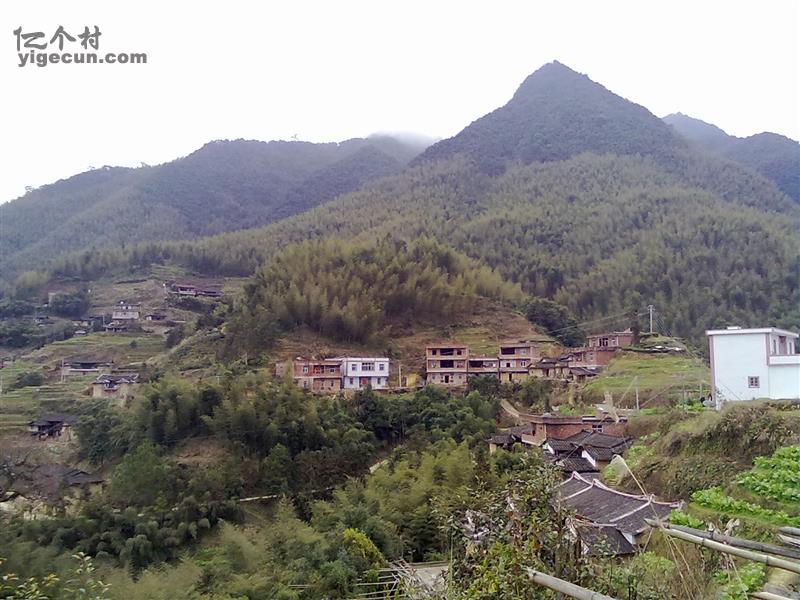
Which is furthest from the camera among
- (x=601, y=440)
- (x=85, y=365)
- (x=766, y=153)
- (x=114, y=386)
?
(x=766, y=153)

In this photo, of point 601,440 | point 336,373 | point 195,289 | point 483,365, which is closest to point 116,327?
point 195,289

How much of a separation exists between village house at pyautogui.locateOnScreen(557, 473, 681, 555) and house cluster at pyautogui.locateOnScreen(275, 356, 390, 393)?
14707 mm

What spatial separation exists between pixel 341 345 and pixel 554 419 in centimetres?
1222

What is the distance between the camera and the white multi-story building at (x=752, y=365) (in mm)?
11219

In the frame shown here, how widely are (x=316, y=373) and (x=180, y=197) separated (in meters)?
50.0

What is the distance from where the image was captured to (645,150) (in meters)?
64.3

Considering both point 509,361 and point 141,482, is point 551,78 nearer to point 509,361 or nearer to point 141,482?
point 509,361

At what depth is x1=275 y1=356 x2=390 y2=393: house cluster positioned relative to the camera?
78.2ft

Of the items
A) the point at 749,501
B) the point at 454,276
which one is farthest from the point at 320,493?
the point at 454,276

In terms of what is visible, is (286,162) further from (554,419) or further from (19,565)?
(19,565)

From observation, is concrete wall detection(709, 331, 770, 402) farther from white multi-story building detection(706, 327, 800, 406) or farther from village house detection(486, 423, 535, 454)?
village house detection(486, 423, 535, 454)

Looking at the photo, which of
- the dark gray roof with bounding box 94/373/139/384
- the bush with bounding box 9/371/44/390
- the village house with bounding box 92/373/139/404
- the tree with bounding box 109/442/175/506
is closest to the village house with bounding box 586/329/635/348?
the tree with bounding box 109/442/175/506

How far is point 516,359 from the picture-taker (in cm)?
2548

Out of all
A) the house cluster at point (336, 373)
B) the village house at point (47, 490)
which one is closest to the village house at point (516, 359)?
the house cluster at point (336, 373)
